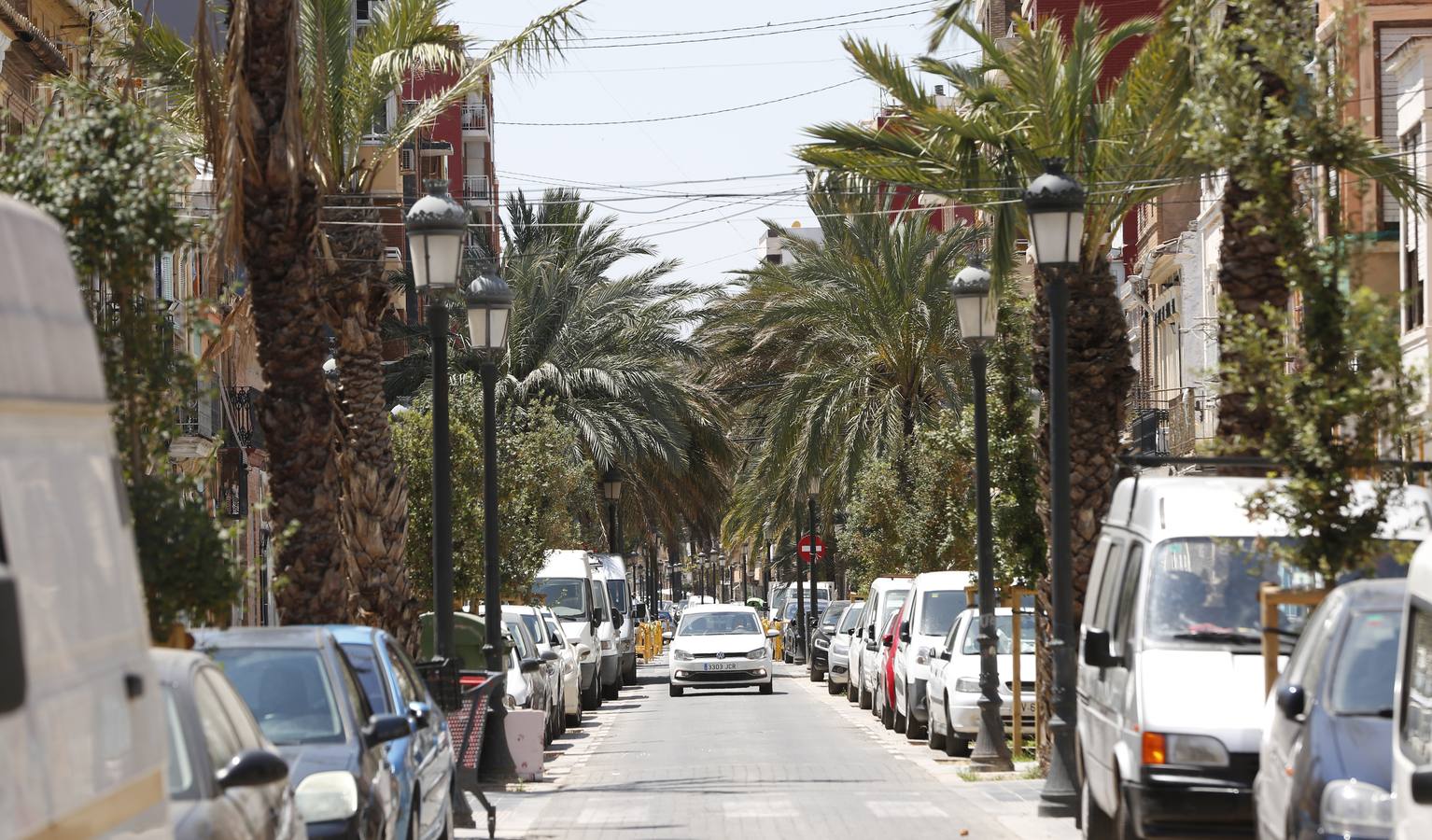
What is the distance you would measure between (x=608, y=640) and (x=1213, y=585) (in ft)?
90.5

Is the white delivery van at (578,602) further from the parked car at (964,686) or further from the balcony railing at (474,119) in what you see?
the balcony railing at (474,119)

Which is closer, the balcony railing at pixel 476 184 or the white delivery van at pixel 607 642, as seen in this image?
the white delivery van at pixel 607 642

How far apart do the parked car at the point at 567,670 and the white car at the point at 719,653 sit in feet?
23.6

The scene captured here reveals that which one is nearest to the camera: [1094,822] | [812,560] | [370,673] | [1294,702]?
[1294,702]

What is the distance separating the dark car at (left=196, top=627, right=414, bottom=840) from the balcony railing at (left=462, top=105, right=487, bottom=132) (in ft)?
263

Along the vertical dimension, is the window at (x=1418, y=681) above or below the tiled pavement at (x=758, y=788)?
above

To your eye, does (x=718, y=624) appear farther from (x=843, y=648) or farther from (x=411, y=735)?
(x=411, y=735)

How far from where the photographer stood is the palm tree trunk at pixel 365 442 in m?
21.0

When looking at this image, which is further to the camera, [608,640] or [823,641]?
[823,641]

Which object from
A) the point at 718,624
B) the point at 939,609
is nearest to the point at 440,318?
the point at 939,609

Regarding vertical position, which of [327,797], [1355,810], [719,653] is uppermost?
[1355,810]

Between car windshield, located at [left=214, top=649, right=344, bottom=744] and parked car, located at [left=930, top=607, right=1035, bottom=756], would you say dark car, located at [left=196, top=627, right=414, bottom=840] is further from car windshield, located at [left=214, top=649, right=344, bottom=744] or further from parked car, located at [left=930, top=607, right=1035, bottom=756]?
parked car, located at [left=930, top=607, right=1035, bottom=756]

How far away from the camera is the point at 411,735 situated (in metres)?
12.1

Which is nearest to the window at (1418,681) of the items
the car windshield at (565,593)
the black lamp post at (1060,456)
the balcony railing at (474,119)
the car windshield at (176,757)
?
the car windshield at (176,757)
